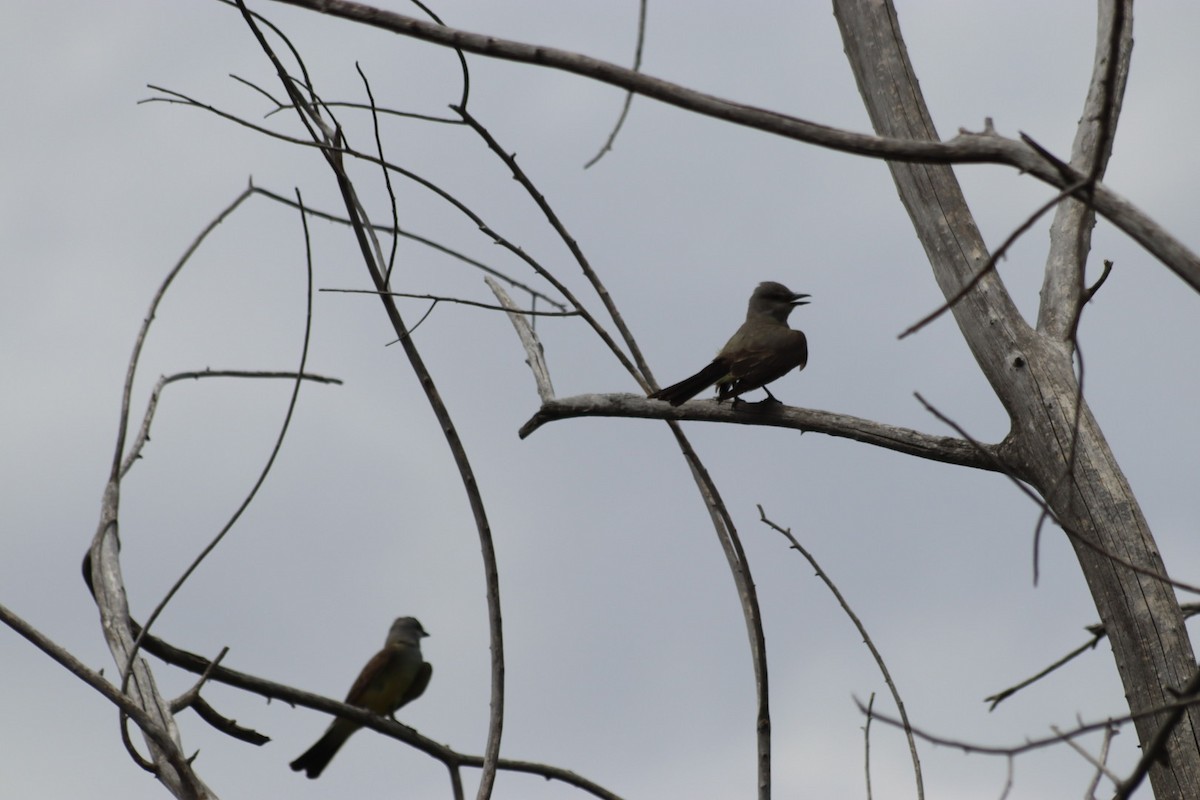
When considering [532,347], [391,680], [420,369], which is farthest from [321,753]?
[420,369]

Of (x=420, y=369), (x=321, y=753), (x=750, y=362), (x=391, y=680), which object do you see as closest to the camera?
(x=420, y=369)

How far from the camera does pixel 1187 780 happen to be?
4.58 meters

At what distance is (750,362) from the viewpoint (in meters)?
6.57

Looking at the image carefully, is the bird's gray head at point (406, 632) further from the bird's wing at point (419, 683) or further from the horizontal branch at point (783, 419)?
the horizontal branch at point (783, 419)

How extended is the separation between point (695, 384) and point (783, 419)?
0.62m

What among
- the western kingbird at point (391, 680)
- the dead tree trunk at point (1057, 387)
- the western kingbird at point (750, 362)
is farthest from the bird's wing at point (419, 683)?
the dead tree trunk at point (1057, 387)

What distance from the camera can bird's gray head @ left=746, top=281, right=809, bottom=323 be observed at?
8.23 m

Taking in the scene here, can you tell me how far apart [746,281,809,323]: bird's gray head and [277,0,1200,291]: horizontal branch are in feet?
19.0

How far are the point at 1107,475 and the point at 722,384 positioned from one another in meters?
2.11

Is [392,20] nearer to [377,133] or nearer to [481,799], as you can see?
[377,133]

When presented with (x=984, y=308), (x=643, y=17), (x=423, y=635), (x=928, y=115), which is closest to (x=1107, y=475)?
(x=984, y=308)

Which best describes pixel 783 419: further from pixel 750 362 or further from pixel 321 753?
pixel 321 753

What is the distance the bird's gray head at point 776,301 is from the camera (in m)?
8.23

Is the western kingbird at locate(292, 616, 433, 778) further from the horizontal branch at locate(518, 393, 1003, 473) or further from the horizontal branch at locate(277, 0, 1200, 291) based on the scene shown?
the horizontal branch at locate(277, 0, 1200, 291)
